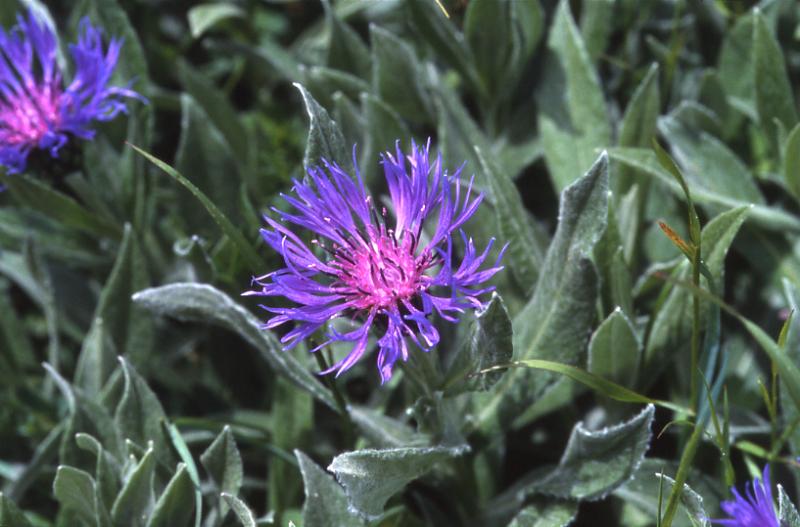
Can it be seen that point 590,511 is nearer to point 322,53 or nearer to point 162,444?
point 162,444

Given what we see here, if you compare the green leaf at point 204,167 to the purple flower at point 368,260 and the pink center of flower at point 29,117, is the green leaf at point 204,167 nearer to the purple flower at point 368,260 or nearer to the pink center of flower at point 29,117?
the pink center of flower at point 29,117

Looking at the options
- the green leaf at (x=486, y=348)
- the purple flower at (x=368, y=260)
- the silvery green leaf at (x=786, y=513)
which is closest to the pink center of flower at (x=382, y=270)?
the purple flower at (x=368, y=260)

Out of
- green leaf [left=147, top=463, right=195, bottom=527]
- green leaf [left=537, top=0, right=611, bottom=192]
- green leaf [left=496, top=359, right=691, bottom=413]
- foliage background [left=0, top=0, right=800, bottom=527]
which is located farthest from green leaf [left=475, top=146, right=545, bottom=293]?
green leaf [left=147, top=463, right=195, bottom=527]

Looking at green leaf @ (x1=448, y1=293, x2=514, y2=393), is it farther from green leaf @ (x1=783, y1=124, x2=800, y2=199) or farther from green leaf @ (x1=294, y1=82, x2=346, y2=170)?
green leaf @ (x1=783, y1=124, x2=800, y2=199)

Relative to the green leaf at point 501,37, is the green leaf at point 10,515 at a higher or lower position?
lower

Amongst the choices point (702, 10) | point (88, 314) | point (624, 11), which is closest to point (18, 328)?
point (88, 314)

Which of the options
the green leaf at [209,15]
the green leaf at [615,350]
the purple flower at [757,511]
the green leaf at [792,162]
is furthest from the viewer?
the green leaf at [209,15]

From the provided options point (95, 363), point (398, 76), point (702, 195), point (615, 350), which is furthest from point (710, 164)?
point (95, 363)

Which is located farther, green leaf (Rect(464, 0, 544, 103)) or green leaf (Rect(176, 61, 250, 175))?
green leaf (Rect(176, 61, 250, 175))
